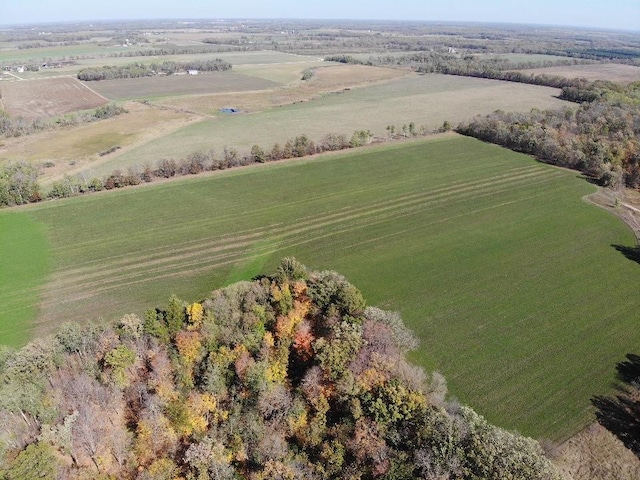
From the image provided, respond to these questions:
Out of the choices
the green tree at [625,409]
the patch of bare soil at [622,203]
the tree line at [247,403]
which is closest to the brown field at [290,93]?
the patch of bare soil at [622,203]

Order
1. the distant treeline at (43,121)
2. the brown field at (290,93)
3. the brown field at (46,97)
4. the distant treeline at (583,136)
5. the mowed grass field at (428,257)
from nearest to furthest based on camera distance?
the mowed grass field at (428,257)
the distant treeline at (583,136)
the distant treeline at (43,121)
the brown field at (46,97)
the brown field at (290,93)

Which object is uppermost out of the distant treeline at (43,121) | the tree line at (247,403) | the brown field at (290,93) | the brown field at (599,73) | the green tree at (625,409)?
the brown field at (599,73)

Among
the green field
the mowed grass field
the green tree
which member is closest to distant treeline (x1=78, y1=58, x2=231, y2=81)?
the mowed grass field

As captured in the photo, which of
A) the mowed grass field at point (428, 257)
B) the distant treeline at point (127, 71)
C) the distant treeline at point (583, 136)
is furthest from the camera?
the distant treeline at point (127, 71)

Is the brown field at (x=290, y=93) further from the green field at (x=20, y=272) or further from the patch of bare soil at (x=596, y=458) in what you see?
the patch of bare soil at (x=596, y=458)

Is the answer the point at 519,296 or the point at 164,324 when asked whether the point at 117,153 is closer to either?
the point at 164,324

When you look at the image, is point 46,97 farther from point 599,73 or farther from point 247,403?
point 599,73
